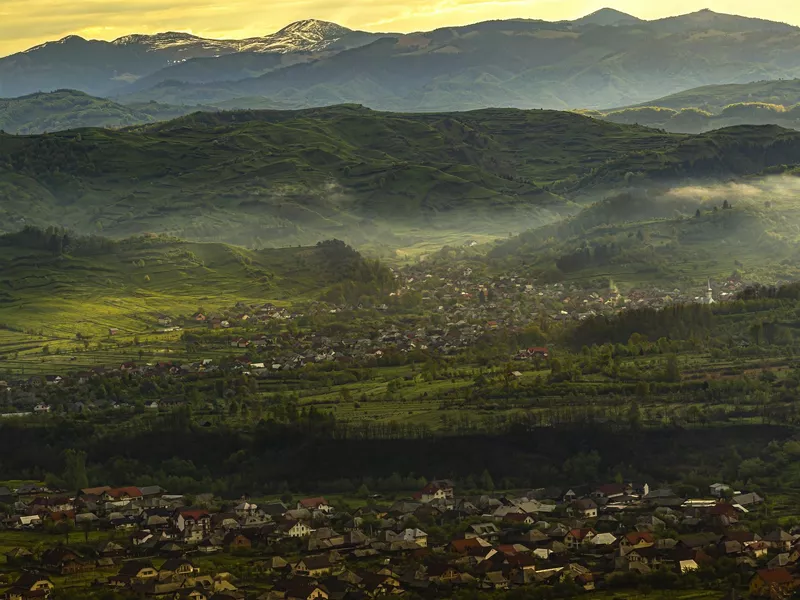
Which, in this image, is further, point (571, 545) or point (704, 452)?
point (704, 452)

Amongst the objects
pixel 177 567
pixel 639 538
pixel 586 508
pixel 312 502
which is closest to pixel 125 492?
pixel 312 502

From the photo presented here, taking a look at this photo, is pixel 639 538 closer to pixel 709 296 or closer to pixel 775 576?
pixel 775 576

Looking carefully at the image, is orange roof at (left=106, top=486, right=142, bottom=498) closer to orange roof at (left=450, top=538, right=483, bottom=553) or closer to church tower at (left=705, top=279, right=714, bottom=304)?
orange roof at (left=450, top=538, right=483, bottom=553)

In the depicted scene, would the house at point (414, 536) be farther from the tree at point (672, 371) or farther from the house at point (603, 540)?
the tree at point (672, 371)

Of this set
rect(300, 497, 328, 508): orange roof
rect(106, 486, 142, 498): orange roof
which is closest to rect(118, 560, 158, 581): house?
rect(300, 497, 328, 508): orange roof

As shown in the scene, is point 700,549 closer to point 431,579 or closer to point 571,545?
point 571,545

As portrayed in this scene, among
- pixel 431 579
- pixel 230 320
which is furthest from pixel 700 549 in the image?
pixel 230 320

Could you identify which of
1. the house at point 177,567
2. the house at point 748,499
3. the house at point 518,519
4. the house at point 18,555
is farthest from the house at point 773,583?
the house at point 18,555
